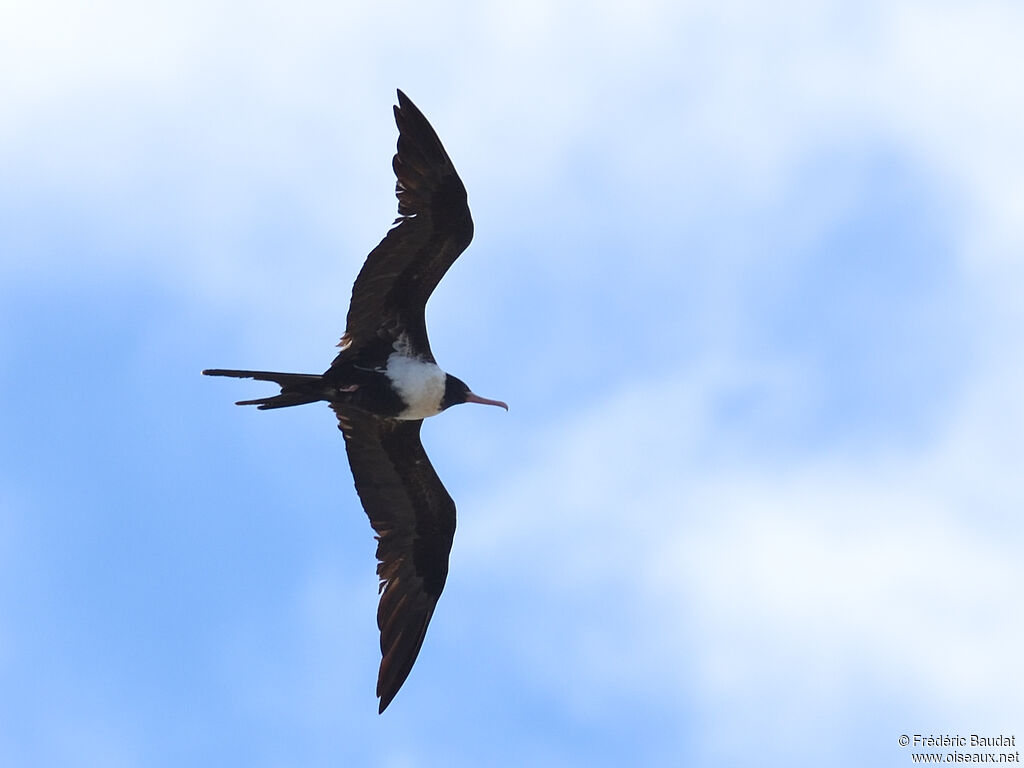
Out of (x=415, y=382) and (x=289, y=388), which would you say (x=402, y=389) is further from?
(x=289, y=388)

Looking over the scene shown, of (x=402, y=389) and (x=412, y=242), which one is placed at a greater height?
(x=412, y=242)

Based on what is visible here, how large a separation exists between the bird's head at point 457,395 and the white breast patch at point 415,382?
0.08 metres

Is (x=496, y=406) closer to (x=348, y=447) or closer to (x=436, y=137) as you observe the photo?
(x=348, y=447)

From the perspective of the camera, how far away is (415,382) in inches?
518

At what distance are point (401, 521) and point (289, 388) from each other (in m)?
1.97

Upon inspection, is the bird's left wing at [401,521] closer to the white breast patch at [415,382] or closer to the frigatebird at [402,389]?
the frigatebird at [402,389]

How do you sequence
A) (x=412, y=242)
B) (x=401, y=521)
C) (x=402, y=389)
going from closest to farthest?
(x=412, y=242), (x=402, y=389), (x=401, y=521)

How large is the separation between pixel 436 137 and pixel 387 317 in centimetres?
171

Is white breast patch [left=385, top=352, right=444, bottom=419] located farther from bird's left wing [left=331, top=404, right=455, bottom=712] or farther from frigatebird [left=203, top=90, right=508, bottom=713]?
bird's left wing [left=331, top=404, right=455, bottom=712]

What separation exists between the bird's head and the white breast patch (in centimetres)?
8

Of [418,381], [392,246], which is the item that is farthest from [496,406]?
[392,246]

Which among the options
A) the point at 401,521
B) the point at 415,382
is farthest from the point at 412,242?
the point at 401,521

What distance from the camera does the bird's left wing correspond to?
1358 centimetres

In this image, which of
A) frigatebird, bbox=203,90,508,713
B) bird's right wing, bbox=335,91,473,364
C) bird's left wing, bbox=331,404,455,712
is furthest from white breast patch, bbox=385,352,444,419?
bird's left wing, bbox=331,404,455,712
